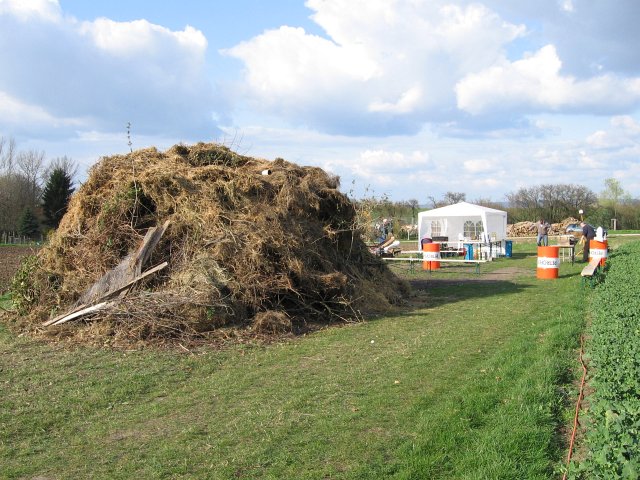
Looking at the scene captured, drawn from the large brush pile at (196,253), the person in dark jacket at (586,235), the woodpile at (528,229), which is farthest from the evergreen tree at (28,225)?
the person in dark jacket at (586,235)

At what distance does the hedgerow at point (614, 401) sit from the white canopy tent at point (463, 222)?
2274 cm

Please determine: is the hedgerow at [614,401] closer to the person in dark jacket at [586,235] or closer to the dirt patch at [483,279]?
the dirt patch at [483,279]

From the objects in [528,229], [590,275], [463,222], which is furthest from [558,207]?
[590,275]

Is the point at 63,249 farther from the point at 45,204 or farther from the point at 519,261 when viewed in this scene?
the point at 45,204

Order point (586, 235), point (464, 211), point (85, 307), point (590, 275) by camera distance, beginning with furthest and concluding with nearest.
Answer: point (464, 211), point (586, 235), point (590, 275), point (85, 307)

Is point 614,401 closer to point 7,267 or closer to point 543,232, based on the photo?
point 7,267

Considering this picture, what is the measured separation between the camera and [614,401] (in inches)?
184

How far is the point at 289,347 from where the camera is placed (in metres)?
8.88

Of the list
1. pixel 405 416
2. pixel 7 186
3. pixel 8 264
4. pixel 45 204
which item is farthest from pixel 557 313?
pixel 7 186

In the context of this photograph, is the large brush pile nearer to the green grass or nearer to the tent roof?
the green grass

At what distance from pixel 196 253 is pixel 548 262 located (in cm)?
1172

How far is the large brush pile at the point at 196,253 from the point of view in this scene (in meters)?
9.45

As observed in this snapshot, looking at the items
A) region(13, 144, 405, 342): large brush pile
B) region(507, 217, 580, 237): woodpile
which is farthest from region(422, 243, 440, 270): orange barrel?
region(507, 217, 580, 237): woodpile

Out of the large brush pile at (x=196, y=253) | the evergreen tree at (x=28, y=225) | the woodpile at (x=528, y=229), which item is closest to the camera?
the large brush pile at (x=196, y=253)
